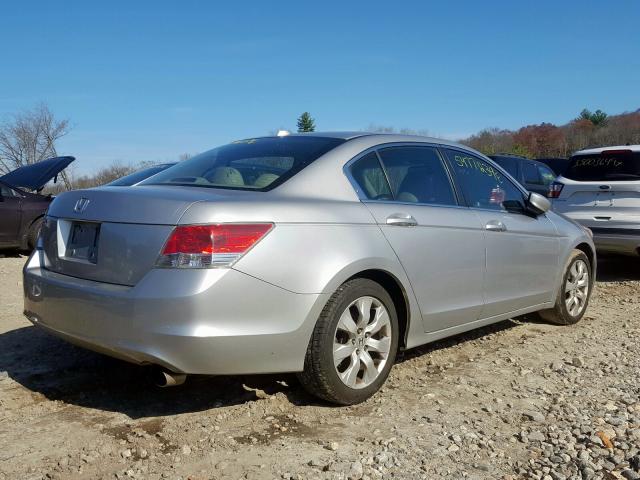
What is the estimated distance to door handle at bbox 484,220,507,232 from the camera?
4475 mm

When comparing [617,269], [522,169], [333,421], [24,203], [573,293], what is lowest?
[333,421]

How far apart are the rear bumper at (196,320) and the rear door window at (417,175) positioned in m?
1.15

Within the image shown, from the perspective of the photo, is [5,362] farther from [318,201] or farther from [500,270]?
[500,270]

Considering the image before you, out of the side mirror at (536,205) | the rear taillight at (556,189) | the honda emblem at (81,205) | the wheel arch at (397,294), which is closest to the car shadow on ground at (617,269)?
the rear taillight at (556,189)

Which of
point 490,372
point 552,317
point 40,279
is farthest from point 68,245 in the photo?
point 552,317

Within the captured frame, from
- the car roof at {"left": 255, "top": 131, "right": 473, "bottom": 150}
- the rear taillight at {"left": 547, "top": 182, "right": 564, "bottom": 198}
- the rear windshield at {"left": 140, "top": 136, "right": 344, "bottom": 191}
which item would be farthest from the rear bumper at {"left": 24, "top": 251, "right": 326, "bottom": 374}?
the rear taillight at {"left": 547, "top": 182, "right": 564, "bottom": 198}

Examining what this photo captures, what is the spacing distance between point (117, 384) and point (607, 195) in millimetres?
6209

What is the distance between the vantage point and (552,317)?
5.55 m

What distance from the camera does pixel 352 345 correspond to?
3498mm

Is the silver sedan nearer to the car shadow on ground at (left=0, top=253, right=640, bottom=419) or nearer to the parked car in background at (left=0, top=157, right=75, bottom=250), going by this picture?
the car shadow on ground at (left=0, top=253, right=640, bottom=419)

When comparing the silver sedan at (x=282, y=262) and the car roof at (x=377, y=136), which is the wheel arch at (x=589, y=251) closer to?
the silver sedan at (x=282, y=262)

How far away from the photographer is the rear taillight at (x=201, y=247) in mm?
2982

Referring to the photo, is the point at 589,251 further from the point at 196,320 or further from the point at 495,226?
the point at 196,320

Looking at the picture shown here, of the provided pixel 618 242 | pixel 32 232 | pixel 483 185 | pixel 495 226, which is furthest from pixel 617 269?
pixel 32 232
